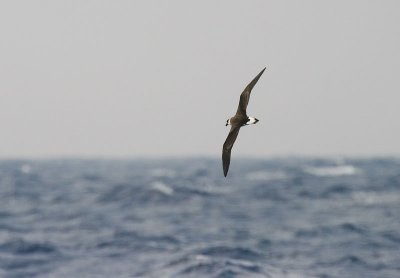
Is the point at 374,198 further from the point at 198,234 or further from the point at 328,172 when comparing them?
the point at 328,172

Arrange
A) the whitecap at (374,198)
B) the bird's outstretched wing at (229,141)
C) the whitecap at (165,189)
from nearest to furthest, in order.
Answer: the bird's outstretched wing at (229,141) < the whitecap at (374,198) < the whitecap at (165,189)

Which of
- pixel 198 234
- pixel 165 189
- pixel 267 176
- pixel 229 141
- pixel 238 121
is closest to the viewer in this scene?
pixel 238 121

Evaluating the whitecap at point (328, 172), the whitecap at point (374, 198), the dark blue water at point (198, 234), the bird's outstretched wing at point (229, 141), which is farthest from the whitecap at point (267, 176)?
the bird's outstretched wing at point (229, 141)

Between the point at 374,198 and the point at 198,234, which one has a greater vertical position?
the point at 374,198

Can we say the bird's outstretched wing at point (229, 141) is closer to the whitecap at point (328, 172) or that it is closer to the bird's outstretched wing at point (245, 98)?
the bird's outstretched wing at point (245, 98)

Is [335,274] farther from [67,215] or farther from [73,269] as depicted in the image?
[67,215]

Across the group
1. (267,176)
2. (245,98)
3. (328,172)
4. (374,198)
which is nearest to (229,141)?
(245,98)

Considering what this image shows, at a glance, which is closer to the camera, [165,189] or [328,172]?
[165,189]

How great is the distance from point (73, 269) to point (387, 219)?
74.8 feet

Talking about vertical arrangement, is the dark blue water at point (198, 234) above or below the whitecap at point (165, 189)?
below

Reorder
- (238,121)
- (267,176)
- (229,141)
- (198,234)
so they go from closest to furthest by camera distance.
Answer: (238,121)
(229,141)
(198,234)
(267,176)

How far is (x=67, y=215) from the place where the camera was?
44344mm

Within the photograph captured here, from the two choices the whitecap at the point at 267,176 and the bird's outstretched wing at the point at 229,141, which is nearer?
the bird's outstretched wing at the point at 229,141

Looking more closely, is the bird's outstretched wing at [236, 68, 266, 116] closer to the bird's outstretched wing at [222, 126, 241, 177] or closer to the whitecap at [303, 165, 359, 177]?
the bird's outstretched wing at [222, 126, 241, 177]
